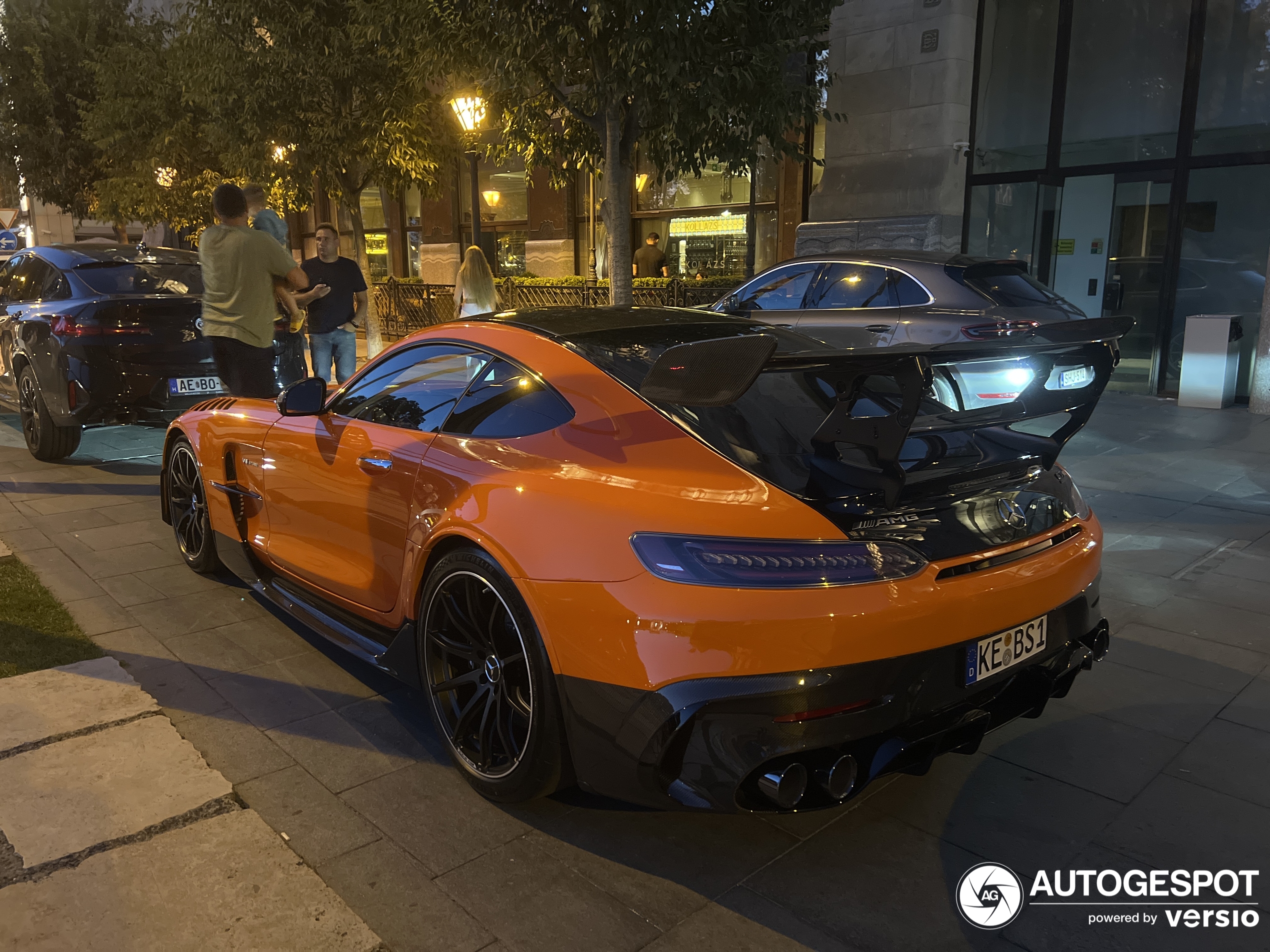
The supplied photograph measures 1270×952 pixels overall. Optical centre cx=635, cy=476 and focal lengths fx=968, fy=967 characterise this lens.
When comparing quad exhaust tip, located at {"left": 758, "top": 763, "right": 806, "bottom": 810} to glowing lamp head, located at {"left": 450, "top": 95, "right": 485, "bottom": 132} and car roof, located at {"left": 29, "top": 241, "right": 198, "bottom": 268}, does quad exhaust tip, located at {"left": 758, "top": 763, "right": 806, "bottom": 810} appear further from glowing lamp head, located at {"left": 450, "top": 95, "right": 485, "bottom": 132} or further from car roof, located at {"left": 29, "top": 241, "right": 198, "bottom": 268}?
glowing lamp head, located at {"left": 450, "top": 95, "right": 485, "bottom": 132}

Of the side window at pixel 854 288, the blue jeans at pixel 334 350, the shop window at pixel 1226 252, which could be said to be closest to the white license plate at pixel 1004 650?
the side window at pixel 854 288

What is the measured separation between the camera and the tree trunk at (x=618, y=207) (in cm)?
1004

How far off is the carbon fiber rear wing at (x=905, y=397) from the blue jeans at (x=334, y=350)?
6654 millimetres

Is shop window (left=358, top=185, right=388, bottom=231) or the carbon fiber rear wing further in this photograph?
shop window (left=358, top=185, right=388, bottom=231)

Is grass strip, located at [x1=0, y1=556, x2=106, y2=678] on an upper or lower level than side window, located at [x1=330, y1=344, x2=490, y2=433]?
lower

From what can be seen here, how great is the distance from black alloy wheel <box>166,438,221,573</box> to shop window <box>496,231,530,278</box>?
592 inches

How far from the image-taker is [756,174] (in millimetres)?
15672

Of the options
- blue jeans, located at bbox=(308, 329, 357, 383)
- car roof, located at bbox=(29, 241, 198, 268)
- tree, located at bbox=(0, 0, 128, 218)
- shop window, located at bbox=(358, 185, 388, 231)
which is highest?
tree, located at bbox=(0, 0, 128, 218)

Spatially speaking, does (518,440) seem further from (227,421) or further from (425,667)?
(227,421)

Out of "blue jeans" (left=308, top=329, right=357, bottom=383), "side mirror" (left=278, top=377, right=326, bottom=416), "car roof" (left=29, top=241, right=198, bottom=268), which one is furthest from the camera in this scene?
"blue jeans" (left=308, top=329, right=357, bottom=383)

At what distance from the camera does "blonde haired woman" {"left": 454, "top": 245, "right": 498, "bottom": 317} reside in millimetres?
9391

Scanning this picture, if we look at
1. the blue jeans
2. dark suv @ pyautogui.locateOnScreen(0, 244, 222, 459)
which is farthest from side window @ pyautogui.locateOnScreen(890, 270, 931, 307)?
dark suv @ pyautogui.locateOnScreen(0, 244, 222, 459)

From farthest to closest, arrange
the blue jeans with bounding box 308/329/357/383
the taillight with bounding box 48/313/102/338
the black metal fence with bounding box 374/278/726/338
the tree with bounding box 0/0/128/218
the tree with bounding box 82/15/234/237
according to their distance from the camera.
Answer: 1. the tree with bounding box 0/0/128/218
2. the tree with bounding box 82/15/234/237
3. the black metal fence with bounding box 374/278/726/338
4. the blue jeans with bounding box 308/329/357/383
5. the taillight with bounding box 48/313/102/338

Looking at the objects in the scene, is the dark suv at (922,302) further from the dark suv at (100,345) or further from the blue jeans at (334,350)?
the dark suv at (100,345)
